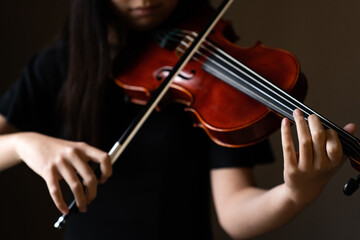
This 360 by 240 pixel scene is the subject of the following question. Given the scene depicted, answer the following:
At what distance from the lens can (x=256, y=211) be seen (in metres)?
0.64

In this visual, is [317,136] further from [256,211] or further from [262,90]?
[256,211]


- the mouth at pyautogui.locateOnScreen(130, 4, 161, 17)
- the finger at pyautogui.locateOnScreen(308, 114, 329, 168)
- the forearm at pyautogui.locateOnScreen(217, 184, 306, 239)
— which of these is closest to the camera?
the finger at pyautogui.locateOnScreen(308, 114, 329, 168)

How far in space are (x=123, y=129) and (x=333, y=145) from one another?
426mm

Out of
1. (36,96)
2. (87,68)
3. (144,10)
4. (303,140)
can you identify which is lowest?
(36,96)

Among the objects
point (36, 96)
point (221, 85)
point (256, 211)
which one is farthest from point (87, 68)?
point (256, 211)

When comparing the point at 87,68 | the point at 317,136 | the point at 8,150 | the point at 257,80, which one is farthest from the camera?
the point at 87,68

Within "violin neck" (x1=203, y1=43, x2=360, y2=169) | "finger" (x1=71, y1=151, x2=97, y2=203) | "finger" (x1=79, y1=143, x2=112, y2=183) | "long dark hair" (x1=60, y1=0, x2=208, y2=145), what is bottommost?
"long dark hair" (x1=60, y1=0, x2=208, y2=145)

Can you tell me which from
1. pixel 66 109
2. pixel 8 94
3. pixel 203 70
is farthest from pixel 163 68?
pixel 8 94

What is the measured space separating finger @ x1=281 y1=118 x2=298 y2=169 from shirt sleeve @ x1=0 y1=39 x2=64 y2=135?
50 cm

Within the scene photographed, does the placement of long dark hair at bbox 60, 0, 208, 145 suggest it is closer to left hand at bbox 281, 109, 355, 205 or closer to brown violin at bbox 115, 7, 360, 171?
brown violin at bbox 115, 7, 360, 171

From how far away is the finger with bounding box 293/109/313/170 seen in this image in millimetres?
455

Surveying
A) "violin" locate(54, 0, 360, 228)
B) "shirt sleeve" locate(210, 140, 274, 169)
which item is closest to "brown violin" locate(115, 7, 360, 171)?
"violin" locate(54, 0, 360, 228)

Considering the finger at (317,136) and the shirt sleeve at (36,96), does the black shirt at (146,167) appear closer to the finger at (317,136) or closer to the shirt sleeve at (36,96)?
the shirt sleeve at (36,96)

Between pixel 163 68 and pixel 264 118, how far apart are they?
25cm
